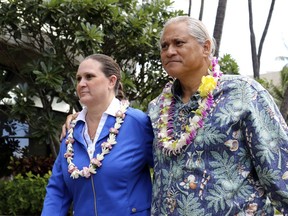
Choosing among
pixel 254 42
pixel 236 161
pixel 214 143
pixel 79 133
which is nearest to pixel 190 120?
pixel 214 143

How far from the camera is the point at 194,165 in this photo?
88.0 inches

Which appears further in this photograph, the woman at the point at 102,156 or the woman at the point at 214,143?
the woman at the point at 102,156

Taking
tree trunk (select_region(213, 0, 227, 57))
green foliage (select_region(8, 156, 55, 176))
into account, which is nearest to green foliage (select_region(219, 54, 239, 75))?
tree trunk (select_region(213, 0, 227, 57))

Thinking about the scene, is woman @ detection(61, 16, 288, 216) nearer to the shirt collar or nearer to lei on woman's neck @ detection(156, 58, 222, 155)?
lei on woman's neck @ detection(156, 58, 222, 155)

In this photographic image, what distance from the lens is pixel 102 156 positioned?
2.75 meters

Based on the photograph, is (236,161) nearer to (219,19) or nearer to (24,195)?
(24,195)

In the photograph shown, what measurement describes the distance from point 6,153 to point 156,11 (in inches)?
178

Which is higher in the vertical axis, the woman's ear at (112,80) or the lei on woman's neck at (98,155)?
the woman's ear at (112,80)

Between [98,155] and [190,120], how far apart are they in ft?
2.18

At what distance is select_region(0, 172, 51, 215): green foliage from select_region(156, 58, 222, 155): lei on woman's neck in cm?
565

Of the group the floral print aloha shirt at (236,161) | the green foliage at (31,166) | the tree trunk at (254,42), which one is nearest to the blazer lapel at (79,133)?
the floral print aloha shirt at (236,161)

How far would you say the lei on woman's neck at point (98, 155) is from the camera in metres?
2.73

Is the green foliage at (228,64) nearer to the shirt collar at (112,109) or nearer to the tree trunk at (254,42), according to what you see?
the shirt collar at (112,109)

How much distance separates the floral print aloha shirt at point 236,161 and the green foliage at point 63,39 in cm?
396
